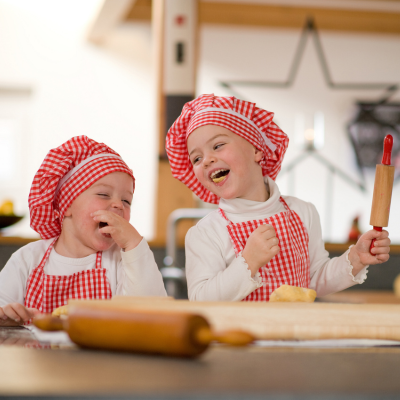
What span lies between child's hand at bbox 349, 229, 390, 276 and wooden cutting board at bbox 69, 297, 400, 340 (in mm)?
382

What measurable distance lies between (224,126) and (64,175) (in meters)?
0.36

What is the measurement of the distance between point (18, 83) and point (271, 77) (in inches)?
95.3

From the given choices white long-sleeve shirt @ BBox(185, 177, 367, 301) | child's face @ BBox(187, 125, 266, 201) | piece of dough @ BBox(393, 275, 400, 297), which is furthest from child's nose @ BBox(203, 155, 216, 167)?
piece of dough @ BBox(393, 275, 400, 297)

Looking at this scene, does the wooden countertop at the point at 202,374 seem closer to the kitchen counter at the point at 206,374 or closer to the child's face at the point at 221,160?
the kitchen counter at the point at 206,374

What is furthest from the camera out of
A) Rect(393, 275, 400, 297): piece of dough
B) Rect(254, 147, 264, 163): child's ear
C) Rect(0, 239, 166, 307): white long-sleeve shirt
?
Rect(393, 275, 400, 297): piece of dough

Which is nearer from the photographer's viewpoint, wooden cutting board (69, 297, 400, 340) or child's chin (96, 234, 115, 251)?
wooden cutting board (69, 297, 400, 340)

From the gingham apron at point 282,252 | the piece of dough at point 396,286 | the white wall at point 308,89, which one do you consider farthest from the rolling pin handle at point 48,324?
the white wall at point 308,89

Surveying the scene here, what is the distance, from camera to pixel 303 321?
552 mm

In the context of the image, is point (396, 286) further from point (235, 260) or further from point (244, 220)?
point (235, 260)

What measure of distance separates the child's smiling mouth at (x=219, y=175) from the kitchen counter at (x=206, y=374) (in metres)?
0.57

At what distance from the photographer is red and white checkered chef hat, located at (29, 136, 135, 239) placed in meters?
1.09

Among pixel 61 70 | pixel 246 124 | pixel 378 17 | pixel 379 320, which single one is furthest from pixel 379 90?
pixel 379 320

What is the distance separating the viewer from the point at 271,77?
17.0 ft

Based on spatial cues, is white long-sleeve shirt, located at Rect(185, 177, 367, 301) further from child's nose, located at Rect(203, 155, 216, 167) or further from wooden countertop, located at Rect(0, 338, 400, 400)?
wooden countertop, located at Rect(0, 338, 400, 400)
